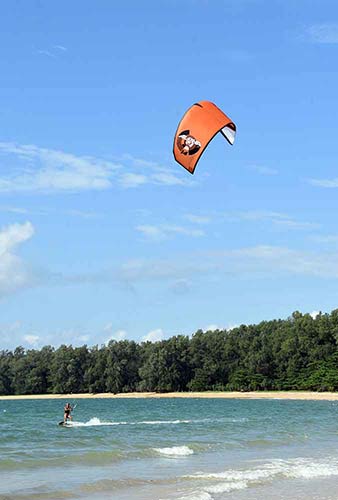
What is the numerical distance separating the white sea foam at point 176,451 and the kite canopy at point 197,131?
13839mm

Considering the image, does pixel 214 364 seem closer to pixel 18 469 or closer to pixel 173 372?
pixel 173 372

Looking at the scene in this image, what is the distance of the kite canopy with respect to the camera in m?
16.0

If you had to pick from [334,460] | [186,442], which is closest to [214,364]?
[186,442]

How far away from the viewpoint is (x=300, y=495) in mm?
17688

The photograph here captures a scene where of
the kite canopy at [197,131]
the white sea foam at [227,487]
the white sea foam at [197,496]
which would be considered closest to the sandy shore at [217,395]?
the white sea foam at [227,487]

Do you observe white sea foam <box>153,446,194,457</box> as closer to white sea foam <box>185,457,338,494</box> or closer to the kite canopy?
white sea foam <box>185,457,338,494</box>

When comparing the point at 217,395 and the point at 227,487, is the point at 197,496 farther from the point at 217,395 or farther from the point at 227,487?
the point at 217,395

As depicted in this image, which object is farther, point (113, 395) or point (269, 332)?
point (113, 395)

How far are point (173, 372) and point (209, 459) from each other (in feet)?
306

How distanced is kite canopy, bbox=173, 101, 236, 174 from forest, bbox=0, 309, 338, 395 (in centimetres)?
8511

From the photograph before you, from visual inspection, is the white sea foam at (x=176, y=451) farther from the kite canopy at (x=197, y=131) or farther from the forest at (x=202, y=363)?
the forest at (x=202, y=363)

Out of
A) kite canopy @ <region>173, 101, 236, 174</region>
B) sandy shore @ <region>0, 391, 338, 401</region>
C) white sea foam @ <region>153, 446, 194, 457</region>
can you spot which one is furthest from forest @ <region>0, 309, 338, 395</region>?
kite canopy @ <region>173, 101, 236, 174</region>

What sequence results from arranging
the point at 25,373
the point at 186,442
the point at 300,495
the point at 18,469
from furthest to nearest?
the point at 25,373 < the point at 186,442 < the point at 18,469 < the point at 300,495

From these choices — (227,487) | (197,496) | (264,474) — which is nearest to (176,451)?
(264,474)
